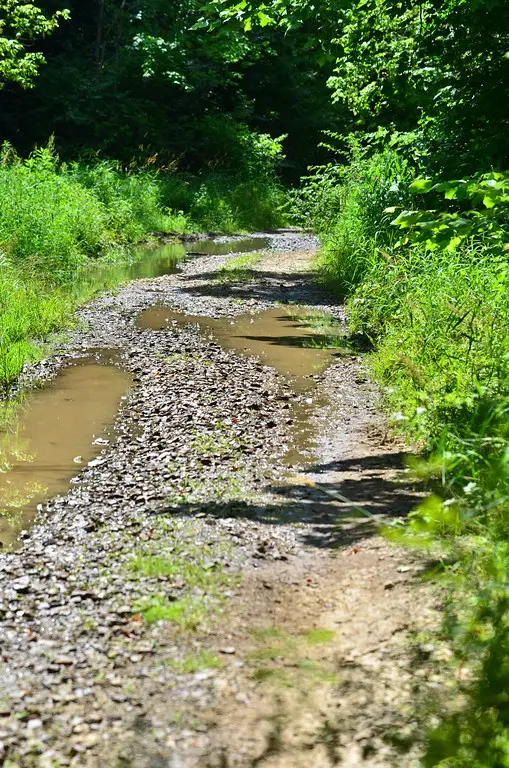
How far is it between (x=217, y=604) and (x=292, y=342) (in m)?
6.40

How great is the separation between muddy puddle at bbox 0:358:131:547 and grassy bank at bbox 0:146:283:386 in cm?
67

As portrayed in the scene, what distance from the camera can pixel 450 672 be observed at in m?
3.41

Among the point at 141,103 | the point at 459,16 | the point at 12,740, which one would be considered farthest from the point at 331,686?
the point at 141,103

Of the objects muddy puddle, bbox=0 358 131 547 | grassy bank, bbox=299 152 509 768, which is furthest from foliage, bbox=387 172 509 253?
muddy puddle, bbox=0 358 131 547

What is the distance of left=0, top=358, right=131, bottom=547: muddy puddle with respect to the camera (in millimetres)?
5609

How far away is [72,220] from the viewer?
15.9 metres

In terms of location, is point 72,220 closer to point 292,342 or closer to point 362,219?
point 362,219

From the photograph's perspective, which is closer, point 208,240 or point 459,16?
point 459,16

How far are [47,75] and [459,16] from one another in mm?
22515

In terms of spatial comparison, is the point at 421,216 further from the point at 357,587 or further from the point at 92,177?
the point at 92,177

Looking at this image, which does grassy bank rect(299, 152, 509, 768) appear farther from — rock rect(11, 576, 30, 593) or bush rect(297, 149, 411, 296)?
rock rect(11, 576, 30, 593)

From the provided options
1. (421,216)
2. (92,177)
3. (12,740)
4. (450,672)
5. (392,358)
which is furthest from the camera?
(92,177)

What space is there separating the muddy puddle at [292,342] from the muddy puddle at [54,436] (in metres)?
1.54

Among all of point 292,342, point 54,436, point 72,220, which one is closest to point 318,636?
point 54,436
